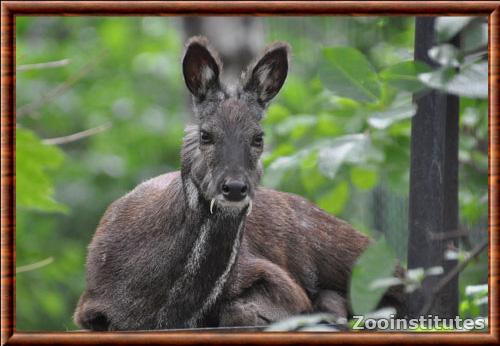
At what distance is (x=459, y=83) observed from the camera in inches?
97.0

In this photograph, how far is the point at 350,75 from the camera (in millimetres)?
2693

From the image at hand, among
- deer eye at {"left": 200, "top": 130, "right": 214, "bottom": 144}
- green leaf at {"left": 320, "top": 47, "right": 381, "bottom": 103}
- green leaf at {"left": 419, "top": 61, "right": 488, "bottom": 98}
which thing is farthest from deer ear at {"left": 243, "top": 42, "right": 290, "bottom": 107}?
green leaf at {"left": 419, "top": 61, "right": 488, "bottom": 98}

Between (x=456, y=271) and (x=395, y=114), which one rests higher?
(x=395, y=114)

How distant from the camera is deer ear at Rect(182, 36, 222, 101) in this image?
3.80 m

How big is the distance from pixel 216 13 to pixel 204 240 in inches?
48.2

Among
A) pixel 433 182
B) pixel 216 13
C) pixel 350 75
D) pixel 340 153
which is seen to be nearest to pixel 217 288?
pixel 433 182

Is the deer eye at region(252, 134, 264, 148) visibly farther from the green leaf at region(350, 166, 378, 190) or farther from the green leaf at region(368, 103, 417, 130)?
the green leaf at region(368, 103, 417, 130)

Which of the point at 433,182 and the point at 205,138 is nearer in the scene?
the point at 433,182

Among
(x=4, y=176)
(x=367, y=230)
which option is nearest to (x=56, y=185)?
(x=367, y=230)

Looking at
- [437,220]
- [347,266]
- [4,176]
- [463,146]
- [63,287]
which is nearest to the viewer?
[4,176]

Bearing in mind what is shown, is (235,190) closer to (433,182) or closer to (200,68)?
(200,68)

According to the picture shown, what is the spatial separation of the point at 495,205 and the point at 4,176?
1.82 metres

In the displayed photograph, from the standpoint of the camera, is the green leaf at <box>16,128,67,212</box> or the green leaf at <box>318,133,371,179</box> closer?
the green leaf at <box>318,133,371,179</box>

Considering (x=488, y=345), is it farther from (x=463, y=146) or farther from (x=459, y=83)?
(x=463, y=146)
